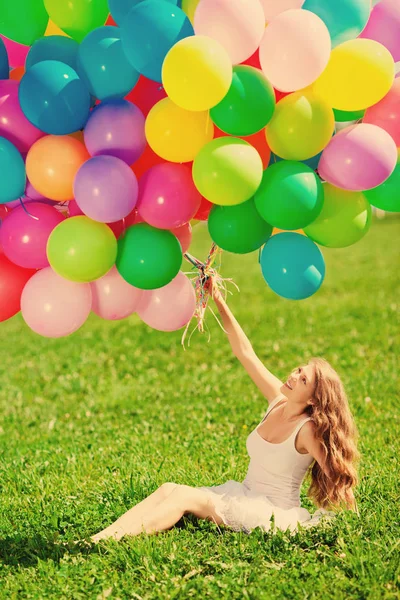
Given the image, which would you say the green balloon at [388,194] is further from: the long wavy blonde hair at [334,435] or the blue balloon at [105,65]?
the blue balloon at [105,65]

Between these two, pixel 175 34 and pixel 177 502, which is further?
pixel 177 502

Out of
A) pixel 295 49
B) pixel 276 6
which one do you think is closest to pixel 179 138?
pixel 295 49

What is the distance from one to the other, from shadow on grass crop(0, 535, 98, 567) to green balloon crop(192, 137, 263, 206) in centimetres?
187

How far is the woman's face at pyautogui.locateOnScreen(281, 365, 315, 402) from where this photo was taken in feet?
13.2

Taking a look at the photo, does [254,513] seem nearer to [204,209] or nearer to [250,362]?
[250,362]

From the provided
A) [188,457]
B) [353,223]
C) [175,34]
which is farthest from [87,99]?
[188,457]

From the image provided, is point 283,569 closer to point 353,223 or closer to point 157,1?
point 353,223

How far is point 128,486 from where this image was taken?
180 inches

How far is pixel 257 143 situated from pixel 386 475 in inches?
90.8

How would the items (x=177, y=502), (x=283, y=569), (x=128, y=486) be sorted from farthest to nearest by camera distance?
(x=128, y=486) < (x=177, y=502) < (x=283, y=569)

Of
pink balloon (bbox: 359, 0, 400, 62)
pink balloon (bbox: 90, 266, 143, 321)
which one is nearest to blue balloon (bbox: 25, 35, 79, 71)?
pink balloon (bbox: 90, 266, 143, 321)

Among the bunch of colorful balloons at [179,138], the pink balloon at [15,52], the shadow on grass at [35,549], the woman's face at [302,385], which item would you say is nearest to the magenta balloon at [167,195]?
the bunch of colorful balloons at [179,138]

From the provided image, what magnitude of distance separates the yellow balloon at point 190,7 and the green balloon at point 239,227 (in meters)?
0.82

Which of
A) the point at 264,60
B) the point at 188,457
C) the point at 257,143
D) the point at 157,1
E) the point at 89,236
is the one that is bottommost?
the point at 188,457
